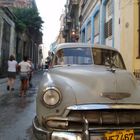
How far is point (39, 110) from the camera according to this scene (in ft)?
17.7

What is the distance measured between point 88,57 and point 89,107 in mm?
2243

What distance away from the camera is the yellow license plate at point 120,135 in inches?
195

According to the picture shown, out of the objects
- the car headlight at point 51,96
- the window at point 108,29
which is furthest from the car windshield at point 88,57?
the window at point 108,29

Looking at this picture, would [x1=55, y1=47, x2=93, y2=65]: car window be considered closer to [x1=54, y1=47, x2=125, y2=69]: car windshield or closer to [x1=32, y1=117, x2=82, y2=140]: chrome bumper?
[x1=54, y1=47, x2=125, y2=69]: car windshield

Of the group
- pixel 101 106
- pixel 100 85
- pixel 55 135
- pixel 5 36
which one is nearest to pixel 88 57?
pixel 100 85

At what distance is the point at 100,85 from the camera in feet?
18.0

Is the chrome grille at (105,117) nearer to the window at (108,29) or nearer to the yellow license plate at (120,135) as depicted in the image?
the yellow license plate at (120,135)

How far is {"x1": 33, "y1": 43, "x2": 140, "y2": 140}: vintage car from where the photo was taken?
5.02m

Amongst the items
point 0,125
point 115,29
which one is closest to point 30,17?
point 115,29

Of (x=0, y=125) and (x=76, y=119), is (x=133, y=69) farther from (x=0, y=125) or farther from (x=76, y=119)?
(x=76, y=119)

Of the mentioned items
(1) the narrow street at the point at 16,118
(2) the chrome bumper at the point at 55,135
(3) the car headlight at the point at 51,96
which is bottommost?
(1) the narrow street at the point at 16,118

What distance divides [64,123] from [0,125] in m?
4.09

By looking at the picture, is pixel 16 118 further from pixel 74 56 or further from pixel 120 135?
pixel 120 135

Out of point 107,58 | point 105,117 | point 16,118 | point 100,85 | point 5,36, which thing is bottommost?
point 16,118
